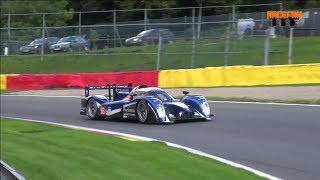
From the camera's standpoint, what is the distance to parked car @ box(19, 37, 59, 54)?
33.9 metres

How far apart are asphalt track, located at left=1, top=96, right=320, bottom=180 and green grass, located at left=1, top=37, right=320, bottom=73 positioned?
681 cm

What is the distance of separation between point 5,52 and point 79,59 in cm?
478

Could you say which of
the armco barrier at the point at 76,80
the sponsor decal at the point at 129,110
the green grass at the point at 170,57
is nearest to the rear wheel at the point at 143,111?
the sponsor decal at the point at 129,110

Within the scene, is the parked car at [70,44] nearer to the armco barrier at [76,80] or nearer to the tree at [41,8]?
the armco barrier at [76,80]

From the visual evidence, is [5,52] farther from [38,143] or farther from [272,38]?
[38,143]

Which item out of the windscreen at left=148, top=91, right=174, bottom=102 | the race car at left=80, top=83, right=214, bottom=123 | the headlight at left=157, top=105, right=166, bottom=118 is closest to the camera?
the headlight at left=157, top=105, right=166, bottom=118

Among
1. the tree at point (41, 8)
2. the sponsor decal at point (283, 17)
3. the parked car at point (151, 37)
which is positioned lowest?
the parked car at point (151, 37)

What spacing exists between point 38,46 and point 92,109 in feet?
58.9

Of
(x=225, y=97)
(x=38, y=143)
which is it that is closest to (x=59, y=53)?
(x=225, y=97)

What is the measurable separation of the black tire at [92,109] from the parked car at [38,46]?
1721 cm

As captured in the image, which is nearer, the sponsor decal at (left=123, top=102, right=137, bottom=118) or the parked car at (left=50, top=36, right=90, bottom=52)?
the sponsor decal at (left=123, top=102, right=137, bottom=118)

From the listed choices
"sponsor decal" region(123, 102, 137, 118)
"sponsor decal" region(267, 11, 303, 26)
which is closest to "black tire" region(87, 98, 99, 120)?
"sponsor decal" region(123, 102, 137, 118)

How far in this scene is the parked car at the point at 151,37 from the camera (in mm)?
29378

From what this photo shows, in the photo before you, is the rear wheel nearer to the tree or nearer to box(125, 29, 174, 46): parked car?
box(125, 29, 174, 46): parked car
